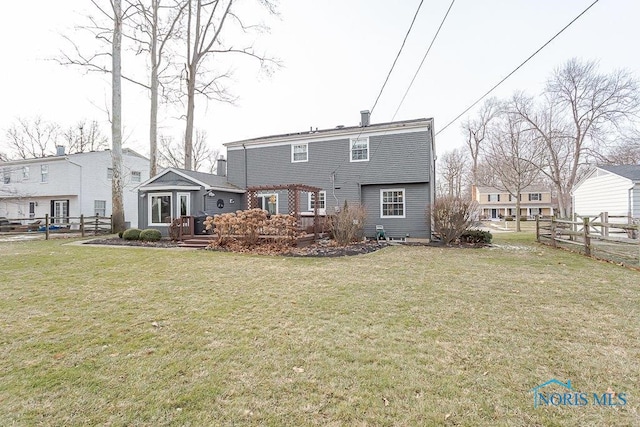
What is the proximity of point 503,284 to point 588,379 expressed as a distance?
3.53m

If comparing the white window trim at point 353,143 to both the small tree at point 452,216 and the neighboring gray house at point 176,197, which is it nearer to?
the small tree at point 452,216

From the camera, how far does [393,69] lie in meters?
8.51

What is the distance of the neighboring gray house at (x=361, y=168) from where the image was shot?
14.8m

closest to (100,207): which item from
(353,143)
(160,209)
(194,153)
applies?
(160,209)

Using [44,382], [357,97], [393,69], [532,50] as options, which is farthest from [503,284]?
[357,97]

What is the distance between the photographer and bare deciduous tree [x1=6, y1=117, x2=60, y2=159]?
108ft

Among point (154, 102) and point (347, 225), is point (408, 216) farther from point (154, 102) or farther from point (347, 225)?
point (154, 102)

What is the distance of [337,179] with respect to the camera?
16234mm

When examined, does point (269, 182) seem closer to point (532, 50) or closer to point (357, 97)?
point (357, 97)

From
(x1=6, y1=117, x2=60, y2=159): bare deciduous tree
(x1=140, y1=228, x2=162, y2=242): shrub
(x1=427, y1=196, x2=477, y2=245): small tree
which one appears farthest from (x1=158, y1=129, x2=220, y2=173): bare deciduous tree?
(x1=427, y1=196, x2=477, y2=245): small tree

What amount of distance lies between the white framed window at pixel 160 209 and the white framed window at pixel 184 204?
50 centimetres

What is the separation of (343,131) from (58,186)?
2254 centimetres

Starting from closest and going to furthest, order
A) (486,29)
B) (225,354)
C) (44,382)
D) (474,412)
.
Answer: (474,412) < (44,382) < (225,354) < (486,29)

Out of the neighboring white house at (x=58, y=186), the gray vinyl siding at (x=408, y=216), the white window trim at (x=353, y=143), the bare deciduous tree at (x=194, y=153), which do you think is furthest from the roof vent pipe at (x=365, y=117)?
the bare deciduous tree at (x=194, y=153)
